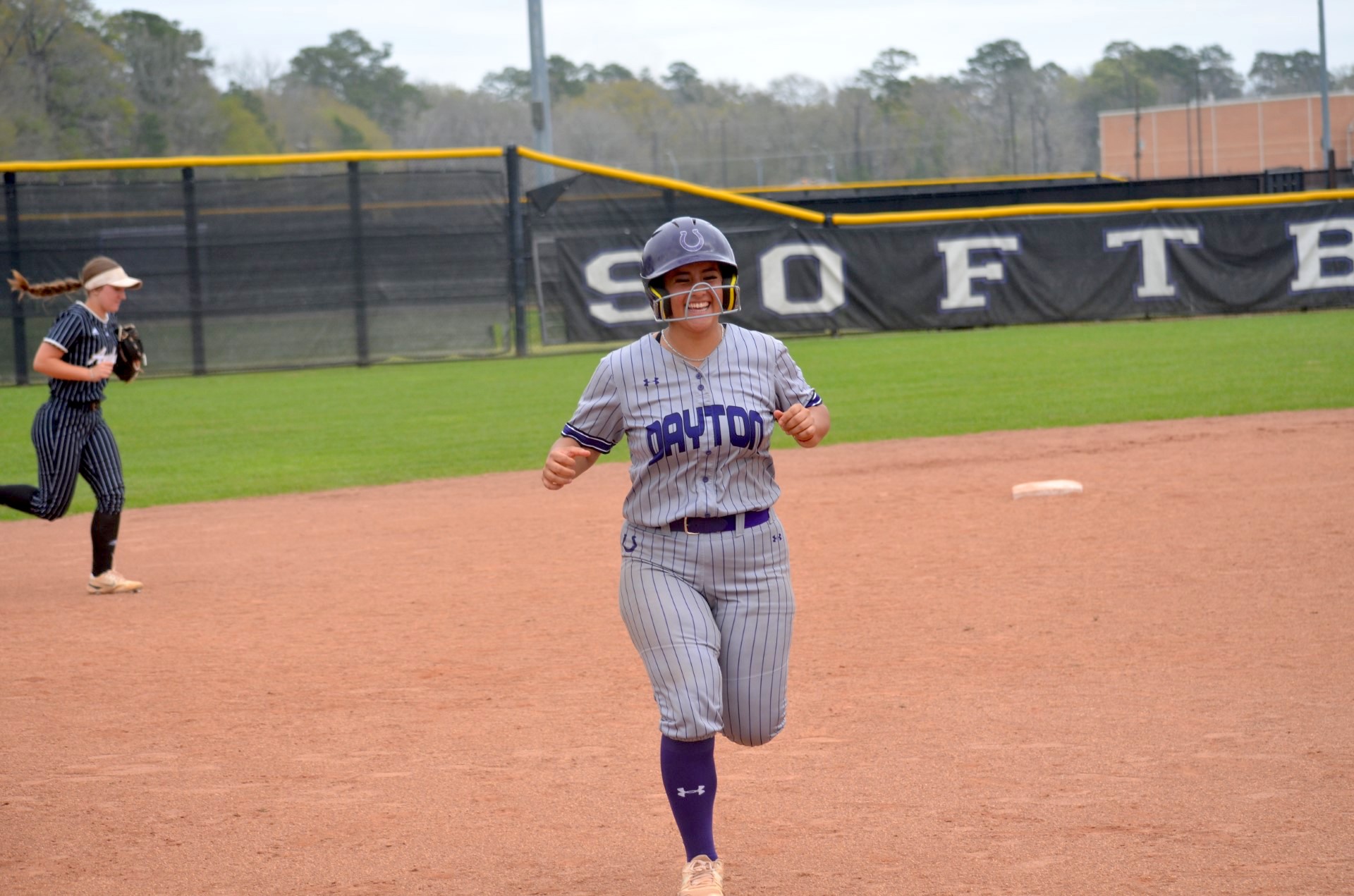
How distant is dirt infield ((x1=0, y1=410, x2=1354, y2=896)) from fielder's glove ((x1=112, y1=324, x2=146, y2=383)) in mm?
1210

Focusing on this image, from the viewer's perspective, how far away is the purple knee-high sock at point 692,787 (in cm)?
348

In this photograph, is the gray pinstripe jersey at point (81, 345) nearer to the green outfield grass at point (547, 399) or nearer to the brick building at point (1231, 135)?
the green outfield grass at point (547, 399)

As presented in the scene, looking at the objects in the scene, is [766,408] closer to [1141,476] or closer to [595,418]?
[595,418]

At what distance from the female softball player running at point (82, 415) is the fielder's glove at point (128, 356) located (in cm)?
10

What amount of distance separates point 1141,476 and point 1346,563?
9.71ft

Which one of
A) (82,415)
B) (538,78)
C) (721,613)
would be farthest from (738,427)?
(538,78)

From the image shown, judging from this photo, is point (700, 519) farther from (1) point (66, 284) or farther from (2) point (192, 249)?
(2) point (192, 249)

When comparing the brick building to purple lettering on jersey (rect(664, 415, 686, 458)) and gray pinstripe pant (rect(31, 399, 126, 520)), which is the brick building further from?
purple lettering on jersey (rect(664, 415, 686, 458))

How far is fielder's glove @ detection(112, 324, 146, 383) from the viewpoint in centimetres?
759

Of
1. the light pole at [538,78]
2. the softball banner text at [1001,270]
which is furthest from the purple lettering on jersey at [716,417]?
the light pole at [538,78]

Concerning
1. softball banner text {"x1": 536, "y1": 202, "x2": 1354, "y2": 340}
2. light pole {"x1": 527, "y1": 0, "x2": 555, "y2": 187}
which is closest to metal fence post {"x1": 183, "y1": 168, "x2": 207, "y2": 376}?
softball banner text {"x1": 536, "y1": 202, "x2": 1354, "y2": 340}

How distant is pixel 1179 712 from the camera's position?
4.90 meters

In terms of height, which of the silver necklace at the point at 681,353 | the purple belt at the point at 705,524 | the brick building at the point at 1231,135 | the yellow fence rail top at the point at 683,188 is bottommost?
the purple belt at the point at 705,524

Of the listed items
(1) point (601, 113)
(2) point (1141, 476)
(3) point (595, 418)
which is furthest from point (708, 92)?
(3) point (595, 418)
